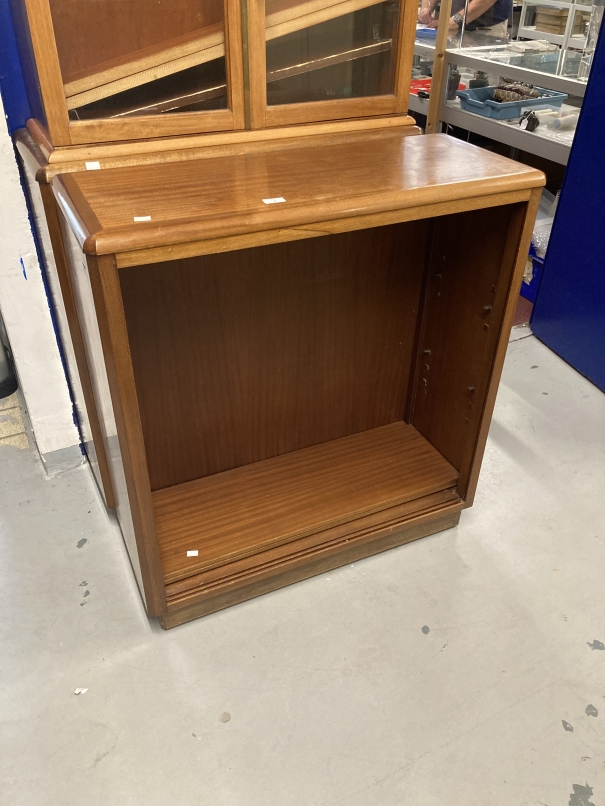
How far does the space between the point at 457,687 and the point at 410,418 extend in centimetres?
78

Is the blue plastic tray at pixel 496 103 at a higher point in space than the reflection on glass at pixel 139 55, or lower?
lower

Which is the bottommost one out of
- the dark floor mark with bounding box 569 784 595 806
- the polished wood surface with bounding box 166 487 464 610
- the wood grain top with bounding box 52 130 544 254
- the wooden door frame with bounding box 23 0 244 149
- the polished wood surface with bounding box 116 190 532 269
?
the dark floor mark with bounding box 569 784 595 806

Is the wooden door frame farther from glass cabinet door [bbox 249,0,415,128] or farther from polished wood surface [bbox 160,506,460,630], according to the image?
polished wood surface [bbox 160,506,460,630]

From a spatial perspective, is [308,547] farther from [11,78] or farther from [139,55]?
[11,78]

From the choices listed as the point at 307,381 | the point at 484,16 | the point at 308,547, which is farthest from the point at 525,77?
the point at 308,547

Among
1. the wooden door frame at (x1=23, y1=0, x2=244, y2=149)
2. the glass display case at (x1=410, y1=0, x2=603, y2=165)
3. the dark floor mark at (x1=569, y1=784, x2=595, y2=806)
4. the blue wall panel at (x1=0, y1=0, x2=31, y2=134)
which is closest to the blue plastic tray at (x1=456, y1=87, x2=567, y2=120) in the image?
the glass display case at (x1=410, y1=0, x2=603, y2=165)

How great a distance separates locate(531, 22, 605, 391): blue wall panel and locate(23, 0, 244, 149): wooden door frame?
132 cm

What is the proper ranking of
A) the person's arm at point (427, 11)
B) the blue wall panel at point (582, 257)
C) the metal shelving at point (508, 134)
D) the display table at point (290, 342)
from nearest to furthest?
the display table at point (290, 342) < the blue wall panel at point (582, 257) < the metal shelving at point (508, 134) < the person's arm at point (427, 11)

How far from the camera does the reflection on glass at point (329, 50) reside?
1.24 metres

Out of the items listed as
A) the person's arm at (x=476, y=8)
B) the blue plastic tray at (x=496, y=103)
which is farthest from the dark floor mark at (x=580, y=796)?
the person's arm at (x=476, y=8)

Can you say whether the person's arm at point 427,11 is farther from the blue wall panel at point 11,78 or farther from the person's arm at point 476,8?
the blue wall panel at point 11,78

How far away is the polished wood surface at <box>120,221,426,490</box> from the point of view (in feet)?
4.55

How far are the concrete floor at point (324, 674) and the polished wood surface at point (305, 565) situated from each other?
0.03m

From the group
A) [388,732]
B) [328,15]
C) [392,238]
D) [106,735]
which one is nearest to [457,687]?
[388,732]
